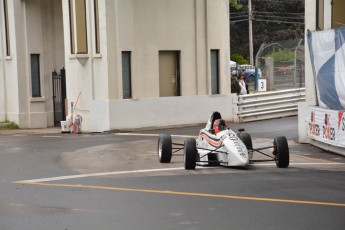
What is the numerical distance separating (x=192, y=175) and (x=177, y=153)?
4.19 m

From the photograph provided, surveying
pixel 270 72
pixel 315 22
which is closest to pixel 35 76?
pixel 270 72

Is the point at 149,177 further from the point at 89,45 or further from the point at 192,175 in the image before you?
the point at 89,45

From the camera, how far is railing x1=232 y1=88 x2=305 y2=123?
1062 inches

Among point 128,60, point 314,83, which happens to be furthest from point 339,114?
point 128,60

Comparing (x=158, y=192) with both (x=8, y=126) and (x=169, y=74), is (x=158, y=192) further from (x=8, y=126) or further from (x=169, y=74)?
(x=8, y=126)

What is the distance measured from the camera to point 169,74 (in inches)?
1049

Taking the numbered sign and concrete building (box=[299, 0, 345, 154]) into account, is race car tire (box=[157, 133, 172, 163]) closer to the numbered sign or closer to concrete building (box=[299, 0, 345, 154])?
concrete building (box=[299, 0, 345, 154])

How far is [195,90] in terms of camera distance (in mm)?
26703

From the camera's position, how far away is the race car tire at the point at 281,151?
14398 millimetres

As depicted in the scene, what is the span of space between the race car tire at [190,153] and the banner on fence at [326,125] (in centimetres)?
428

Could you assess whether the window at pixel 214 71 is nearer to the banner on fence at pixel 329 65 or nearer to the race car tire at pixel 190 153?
the banner on fence at pixel 329 65

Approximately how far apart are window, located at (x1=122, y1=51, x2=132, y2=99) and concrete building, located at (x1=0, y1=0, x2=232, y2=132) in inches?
1.4

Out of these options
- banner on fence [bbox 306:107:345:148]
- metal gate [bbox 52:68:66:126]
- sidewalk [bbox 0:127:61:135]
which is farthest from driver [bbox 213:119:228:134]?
metal gate [bbox 52:68:66:126]

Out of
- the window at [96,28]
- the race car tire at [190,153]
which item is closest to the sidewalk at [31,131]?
the window at [96,28]
